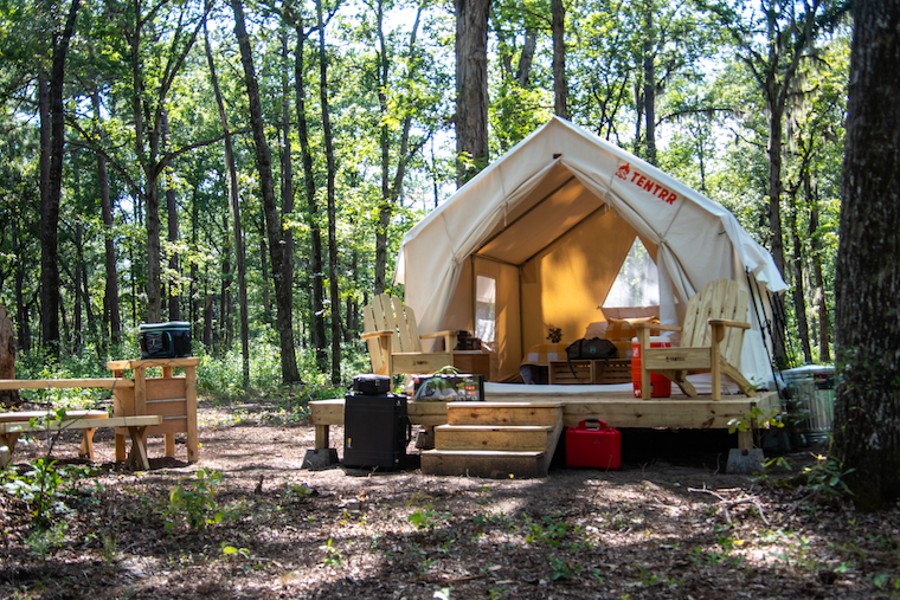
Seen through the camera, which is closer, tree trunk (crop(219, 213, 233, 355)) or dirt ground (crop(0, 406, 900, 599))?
dirt ground (crop(0, 406, 900, 599))

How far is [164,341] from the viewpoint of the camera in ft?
22.7

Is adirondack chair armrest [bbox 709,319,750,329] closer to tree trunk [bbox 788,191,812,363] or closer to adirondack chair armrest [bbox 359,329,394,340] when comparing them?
adirondack chair armrest [bbox 359,329,394,340]

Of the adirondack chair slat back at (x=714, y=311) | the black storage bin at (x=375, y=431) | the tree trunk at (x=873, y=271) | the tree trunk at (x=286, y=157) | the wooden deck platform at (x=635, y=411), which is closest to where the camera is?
the tree trunk at (x=873, y=271)

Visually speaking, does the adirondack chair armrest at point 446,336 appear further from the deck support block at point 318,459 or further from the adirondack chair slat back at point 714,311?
the adirondack chair slat back at point 714,311

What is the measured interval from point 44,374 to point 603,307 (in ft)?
29.2

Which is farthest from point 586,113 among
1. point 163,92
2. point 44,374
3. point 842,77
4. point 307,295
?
point 44,374

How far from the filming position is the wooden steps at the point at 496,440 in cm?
602

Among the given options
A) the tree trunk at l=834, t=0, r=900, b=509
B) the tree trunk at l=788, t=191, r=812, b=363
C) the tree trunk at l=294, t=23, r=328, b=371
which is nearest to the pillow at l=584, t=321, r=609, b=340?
the tree trunk at l=834, t=0, r=900, b=509

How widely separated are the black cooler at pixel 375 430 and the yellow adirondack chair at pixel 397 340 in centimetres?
88

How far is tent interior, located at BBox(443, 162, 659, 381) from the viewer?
9812 mm

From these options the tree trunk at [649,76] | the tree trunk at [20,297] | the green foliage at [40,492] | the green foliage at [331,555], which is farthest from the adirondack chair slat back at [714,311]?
the tree trunk at [20,297]

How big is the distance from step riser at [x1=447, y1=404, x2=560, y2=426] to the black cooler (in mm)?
401

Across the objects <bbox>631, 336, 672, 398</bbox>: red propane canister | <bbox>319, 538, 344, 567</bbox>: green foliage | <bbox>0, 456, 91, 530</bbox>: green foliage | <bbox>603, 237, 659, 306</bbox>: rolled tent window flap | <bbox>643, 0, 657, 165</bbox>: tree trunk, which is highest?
<bbox>643, 0, 657, 165</bbox>: tree trunk

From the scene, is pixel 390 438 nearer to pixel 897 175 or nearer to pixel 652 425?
pixel 652 425
